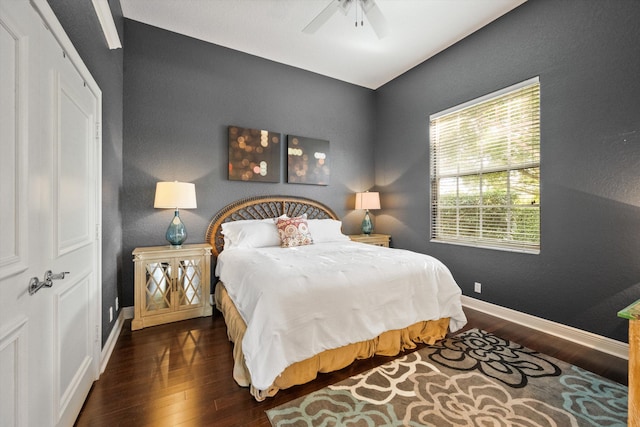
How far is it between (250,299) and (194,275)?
4.65 ft

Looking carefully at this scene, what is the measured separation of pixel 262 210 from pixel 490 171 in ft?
9.55

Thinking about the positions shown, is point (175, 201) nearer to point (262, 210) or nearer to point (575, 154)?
point (262, 210)

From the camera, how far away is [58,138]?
132 cm

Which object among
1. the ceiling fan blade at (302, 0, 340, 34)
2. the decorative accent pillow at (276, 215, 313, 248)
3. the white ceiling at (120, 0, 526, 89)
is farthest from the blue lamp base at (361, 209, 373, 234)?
the ceiling fan blade at (302, 0, 340, 34)

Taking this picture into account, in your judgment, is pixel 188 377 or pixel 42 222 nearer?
pixel 42 222

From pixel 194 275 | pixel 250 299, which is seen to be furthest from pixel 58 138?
pixel 194 275

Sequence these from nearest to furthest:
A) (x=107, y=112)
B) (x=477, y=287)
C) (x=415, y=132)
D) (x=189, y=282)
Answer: (x=107, y=112) < (x=189, y=282) < (x=477, y=287) < (x=415, y=132)

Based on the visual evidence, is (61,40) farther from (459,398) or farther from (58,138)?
(459,398)

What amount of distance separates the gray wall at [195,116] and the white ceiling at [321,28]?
224 mm

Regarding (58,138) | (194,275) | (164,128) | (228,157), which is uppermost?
(164,128)

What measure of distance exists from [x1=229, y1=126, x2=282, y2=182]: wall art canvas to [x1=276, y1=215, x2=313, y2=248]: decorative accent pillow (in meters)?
0.79

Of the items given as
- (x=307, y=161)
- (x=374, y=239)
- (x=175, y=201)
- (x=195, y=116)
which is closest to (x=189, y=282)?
(x=175, y=201)

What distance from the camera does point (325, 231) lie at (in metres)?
3.69

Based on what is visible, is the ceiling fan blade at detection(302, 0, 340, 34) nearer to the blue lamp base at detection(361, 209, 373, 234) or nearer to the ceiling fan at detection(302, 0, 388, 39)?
the ceiling fan at detection(302, 0, 388, 39)
